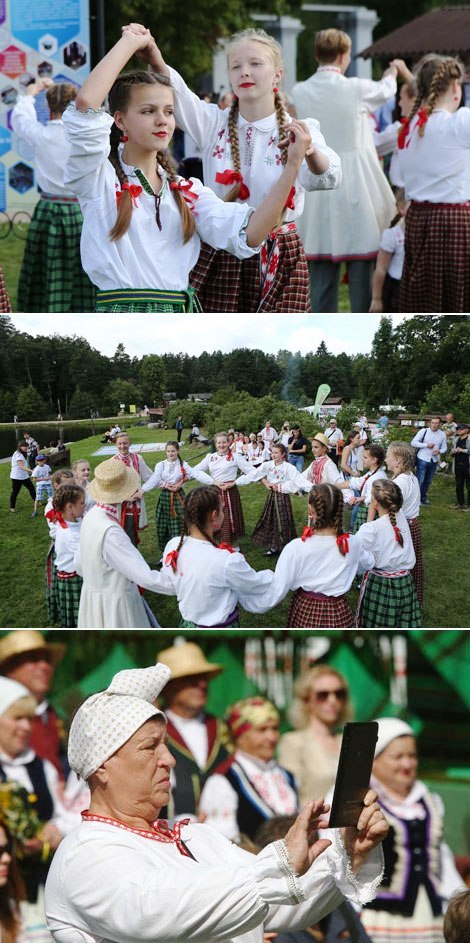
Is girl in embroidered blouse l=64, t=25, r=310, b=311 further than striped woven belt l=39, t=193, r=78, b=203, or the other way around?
striped woven belt l=39, t=193, r=78, b=203

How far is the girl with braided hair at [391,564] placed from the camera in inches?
130

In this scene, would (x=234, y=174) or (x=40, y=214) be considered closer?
(x=234, y=174)

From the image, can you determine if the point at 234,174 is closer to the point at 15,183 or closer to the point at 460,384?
the point at 460,384

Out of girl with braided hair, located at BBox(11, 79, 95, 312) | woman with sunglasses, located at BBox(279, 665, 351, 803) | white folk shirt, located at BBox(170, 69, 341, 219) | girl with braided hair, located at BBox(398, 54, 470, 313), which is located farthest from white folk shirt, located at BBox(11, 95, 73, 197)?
woman with sunglasses, located at BBox(279, 665, 351, 803)

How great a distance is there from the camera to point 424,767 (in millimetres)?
3221

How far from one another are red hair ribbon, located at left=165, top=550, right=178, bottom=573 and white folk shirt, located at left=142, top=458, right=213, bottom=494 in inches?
7.3

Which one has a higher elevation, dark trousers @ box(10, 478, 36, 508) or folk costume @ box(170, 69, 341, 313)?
folk costume @ box(170, 69, 341, 313)

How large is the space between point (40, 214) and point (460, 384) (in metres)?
3.16

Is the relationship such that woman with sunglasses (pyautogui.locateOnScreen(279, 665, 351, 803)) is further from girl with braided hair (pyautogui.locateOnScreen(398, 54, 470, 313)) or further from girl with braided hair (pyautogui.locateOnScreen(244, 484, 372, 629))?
girl with braided hair (pyautogui.locateOnScreen(398, 54, 470, 313))

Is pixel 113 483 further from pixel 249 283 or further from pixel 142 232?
pixel 249 283

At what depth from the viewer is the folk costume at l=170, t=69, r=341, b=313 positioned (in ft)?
12.3

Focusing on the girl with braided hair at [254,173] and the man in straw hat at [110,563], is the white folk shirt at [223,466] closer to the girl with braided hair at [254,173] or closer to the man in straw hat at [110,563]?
the man in straw hat at [110,563]

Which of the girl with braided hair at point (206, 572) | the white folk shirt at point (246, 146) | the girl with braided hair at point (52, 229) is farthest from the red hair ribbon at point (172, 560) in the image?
the girl with braided hair at point (52, 229)

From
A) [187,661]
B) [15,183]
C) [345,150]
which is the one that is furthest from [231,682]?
[15,183]
